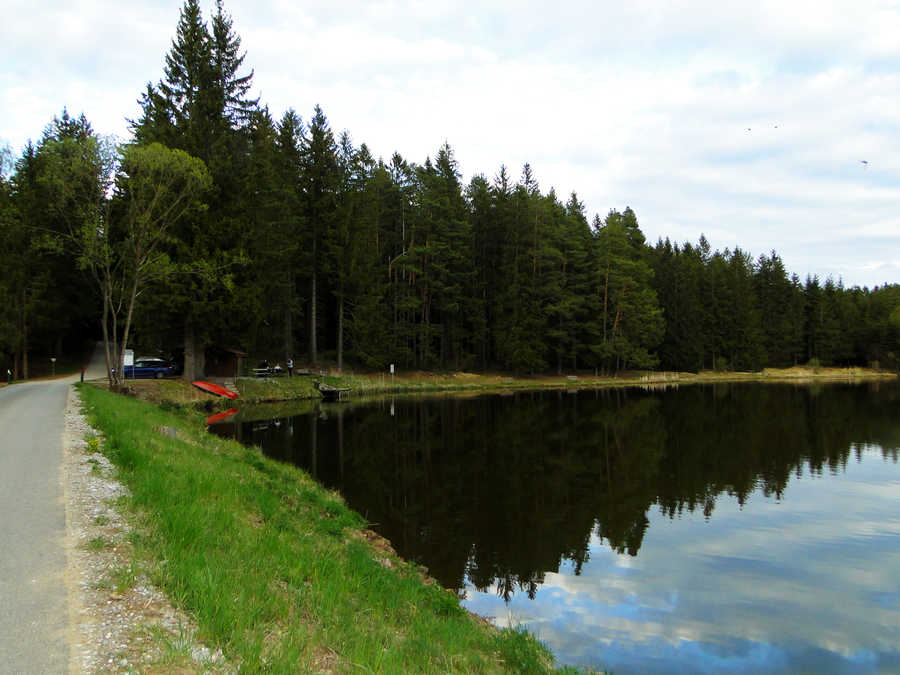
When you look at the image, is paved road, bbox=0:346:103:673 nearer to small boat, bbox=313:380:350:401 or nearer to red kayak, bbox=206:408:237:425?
red kayak, bbox=206:408:237:425

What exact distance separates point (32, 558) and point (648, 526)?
44.8 ft

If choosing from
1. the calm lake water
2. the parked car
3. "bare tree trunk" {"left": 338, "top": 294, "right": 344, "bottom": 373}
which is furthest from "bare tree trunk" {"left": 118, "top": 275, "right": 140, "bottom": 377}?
"bare tree trunk" {"left": 338, "top": 294, "right": 344, "bottom": 373}

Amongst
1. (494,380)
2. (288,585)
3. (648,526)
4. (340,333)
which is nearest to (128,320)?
(340,333)

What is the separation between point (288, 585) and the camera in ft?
22.1

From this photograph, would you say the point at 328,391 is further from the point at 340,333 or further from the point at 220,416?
the point at 220,416

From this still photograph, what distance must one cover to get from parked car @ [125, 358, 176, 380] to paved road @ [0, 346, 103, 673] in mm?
28778

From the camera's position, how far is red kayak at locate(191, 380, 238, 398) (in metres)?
36.7

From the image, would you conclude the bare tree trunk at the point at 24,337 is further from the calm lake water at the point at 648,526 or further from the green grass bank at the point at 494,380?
the calm lake water at the point at 648,526

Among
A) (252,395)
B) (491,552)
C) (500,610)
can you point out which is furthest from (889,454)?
(252,395)

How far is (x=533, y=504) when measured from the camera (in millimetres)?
16125

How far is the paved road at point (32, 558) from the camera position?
14.2 feet

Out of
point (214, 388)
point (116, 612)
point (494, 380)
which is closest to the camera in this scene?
point (116, 612)

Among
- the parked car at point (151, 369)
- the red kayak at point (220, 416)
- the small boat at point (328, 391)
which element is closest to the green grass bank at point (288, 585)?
the red kayak at point (220, 416)

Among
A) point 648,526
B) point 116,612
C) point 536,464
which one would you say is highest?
point 116,612
